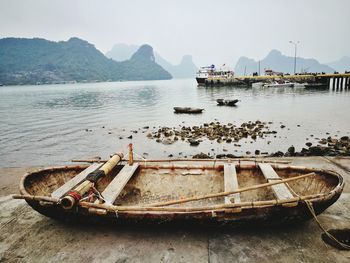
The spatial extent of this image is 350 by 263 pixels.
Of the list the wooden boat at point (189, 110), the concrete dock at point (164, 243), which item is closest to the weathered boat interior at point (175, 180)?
the concrete dock at point (164, 243)

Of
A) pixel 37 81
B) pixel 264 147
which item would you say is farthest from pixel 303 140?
pixel 37 81

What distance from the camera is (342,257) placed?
3.73 m

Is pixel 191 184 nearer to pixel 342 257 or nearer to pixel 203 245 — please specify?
pixel 203 245

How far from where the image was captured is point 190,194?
578 cm

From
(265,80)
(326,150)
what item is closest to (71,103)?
(326,150)

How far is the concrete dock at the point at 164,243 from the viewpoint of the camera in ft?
12.8

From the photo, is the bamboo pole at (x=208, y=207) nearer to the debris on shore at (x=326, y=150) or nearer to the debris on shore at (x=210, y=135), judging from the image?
the debris on shore at (x=326, y=150)

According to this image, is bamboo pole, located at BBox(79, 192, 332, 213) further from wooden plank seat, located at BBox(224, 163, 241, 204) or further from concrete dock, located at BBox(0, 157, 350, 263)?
concrete dock, located at BBox(0, 157, 350, 263)

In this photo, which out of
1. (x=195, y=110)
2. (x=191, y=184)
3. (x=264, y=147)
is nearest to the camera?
(x=191, y=184)

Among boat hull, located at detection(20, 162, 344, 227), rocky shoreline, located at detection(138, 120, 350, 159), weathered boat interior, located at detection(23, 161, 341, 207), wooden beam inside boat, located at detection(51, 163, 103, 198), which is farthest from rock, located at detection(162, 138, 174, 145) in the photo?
boat hull, located at detection(20, 162, 344, 227)

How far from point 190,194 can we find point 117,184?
1.76 meters

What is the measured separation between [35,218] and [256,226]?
450cm

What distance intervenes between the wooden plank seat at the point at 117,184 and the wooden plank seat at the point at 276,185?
9.75 feet


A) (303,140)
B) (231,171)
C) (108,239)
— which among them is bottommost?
(303,140)
